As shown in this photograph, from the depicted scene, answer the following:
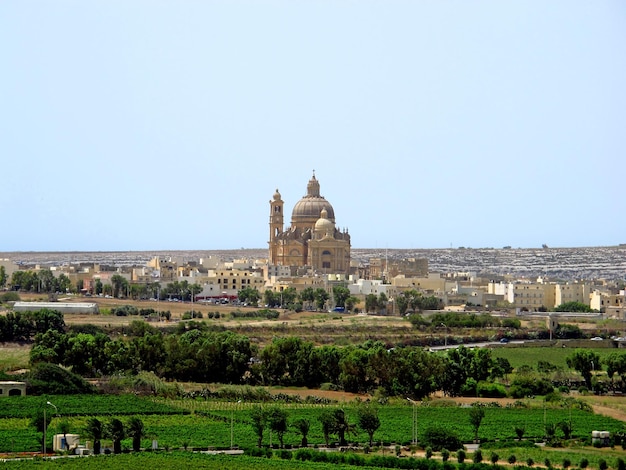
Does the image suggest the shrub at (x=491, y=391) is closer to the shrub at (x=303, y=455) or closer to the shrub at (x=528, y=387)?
the shrub at (x=528, y=387)

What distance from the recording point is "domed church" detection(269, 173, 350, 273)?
140375 millimetres

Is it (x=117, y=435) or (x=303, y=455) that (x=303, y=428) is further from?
(x=117, y=435)

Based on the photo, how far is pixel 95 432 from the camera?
4703cm

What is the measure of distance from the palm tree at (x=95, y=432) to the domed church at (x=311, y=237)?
300 feet

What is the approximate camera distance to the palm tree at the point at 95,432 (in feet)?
153

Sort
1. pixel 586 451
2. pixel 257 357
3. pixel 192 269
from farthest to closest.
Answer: pixel 192 269 → pixel 257 357 → pixel 586 451

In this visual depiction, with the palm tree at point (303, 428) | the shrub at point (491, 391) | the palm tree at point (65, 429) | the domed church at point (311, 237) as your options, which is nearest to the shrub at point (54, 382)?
the palm tree at point (65, 429)

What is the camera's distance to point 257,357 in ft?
240

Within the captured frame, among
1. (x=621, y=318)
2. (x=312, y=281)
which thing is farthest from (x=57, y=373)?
(x=312, y=281)

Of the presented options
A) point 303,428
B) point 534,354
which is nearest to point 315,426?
point 303,428

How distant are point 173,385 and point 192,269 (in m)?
81.6

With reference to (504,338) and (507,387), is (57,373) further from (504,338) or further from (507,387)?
(504,338)

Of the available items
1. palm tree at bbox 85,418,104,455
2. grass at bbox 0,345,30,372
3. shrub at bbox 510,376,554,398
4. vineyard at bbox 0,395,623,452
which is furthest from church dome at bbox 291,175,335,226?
palm tree at bbox 85,418,104,455

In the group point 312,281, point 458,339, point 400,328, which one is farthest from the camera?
point 312,281
